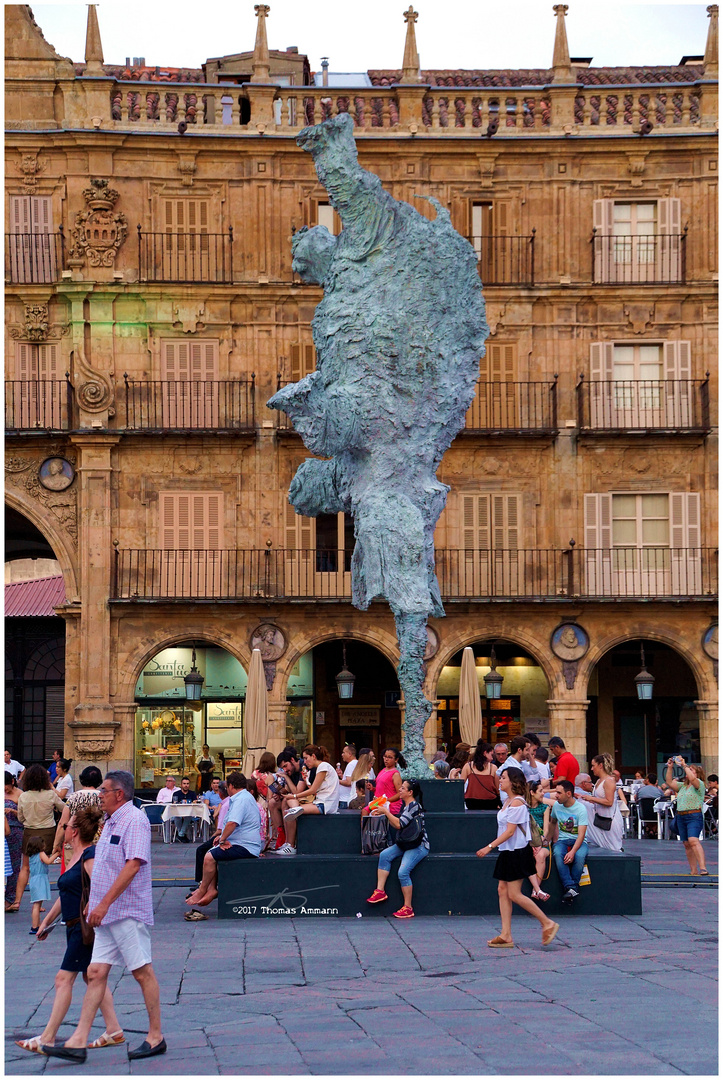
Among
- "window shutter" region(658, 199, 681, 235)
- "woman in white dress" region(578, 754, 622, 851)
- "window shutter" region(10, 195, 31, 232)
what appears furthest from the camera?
"window shutter" region(658, 199, 681, 235)

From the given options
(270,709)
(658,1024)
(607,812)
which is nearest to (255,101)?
(270,709)

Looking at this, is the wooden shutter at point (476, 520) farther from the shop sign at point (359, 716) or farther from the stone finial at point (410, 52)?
the stone finial at point (410, 52)

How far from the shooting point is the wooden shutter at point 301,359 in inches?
1191

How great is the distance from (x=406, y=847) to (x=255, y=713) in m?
12.9

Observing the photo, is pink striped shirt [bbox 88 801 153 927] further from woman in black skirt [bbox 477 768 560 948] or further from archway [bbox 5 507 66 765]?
archway [bbox 5 507 66 765]

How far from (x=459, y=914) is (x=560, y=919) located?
0.90 metres

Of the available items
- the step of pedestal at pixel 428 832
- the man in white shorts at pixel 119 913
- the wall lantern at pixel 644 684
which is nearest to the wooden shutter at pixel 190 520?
the wall lantern at pixel 644 684

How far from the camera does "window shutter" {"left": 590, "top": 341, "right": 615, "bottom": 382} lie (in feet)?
100

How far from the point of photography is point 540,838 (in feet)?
42.5

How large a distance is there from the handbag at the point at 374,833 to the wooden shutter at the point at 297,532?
16062 millimetres

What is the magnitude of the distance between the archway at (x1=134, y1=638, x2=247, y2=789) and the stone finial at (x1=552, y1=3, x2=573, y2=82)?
13.4m

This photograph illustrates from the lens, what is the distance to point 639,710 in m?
32.2

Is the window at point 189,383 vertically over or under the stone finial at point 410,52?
under

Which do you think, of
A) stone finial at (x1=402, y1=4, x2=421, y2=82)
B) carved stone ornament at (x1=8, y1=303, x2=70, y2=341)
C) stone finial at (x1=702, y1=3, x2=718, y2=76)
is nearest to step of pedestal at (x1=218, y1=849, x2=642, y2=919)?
carved stone ornament at (x1=8, y1=303, x2=70, y2=341)
